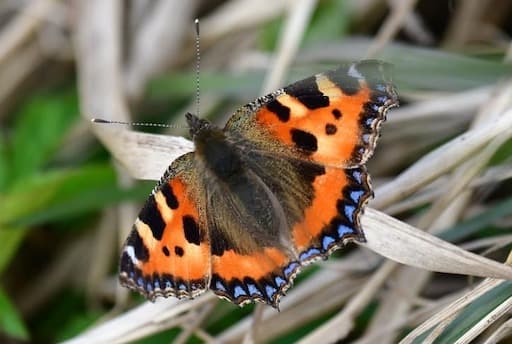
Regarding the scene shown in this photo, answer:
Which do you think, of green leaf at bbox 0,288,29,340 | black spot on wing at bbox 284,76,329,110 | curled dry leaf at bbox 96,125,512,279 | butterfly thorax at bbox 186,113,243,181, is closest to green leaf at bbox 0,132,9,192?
green leaf at bbox 0,288,29,340

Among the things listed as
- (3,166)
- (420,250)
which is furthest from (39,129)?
(420,250)

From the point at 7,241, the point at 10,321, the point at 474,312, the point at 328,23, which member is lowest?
the point at 10,321

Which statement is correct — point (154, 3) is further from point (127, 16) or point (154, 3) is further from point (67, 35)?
point (67, 35)

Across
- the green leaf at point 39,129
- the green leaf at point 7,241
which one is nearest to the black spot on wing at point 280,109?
the green leaf at point 7,241

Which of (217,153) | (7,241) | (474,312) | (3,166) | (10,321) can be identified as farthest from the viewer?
(3,166)

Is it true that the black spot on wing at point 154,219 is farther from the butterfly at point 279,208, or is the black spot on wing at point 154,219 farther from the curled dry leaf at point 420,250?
the curled dry leaf at point 420,250

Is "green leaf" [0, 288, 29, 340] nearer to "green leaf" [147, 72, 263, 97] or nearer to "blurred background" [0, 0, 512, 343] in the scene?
"blurred background" [0, 0, 512, 343]

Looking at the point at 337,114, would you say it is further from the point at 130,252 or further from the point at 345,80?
the point at 130,252
